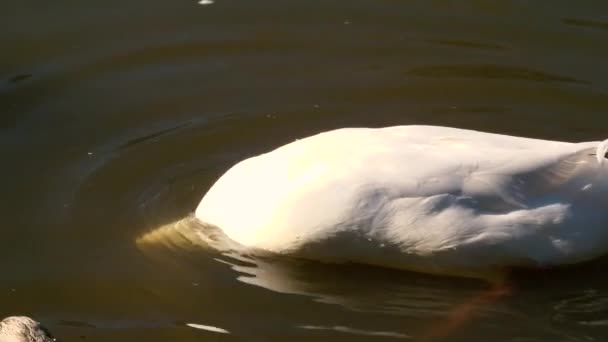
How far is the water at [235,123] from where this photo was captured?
13.5ft

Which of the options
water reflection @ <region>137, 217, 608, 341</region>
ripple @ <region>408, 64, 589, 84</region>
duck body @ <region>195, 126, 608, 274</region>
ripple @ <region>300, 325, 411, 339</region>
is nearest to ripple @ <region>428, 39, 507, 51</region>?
ripple @ <region>408, 64, 589, 84</region>

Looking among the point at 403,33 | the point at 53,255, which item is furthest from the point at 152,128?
the point at 403,33

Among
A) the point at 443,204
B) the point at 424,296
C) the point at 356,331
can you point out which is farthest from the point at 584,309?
the point at 356,331

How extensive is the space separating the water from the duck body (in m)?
0.18

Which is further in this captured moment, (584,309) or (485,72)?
(485,72)

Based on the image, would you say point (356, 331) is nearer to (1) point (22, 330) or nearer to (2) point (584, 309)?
(2) point (584, 309)

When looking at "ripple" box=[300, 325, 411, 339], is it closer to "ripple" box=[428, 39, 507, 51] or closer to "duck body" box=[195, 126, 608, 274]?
"duck body" box=[195, 126, 608, 274]

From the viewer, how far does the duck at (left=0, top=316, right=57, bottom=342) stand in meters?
3.79

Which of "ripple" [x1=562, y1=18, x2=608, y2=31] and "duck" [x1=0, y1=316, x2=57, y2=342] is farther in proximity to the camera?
"ripple" [x1=562, y1=18, x2=608, y2=31]

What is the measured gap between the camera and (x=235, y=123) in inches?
215

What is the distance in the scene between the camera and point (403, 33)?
6.16 m

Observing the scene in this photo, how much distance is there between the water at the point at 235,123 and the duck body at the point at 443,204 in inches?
7.3

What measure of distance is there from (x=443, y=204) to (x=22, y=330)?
1426 millimetres

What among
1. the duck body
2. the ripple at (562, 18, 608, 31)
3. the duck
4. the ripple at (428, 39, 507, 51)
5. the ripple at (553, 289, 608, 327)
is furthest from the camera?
the ripple at (562, 18, 608, 31)
